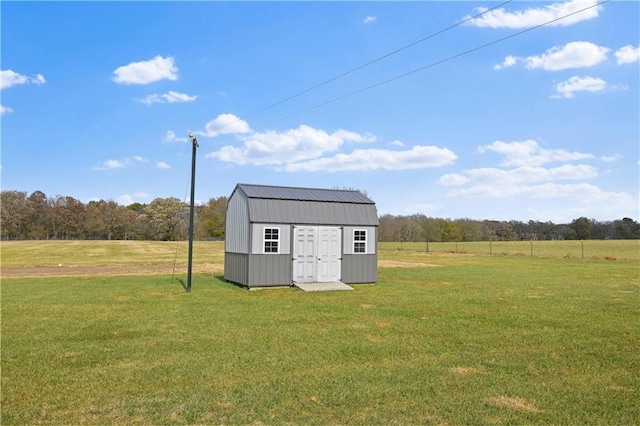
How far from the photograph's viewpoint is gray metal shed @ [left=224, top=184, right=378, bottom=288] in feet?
61.5

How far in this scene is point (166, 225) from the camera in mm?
91438

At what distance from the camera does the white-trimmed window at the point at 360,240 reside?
20.7m

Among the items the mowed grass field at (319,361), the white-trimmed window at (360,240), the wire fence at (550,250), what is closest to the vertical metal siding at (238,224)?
the mowed grass field at (319,361)

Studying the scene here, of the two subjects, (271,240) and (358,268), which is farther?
(358,268)

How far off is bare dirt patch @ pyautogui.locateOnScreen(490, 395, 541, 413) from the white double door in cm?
1372

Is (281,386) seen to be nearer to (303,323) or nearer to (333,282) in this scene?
(303,323)

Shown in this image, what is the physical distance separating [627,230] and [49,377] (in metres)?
103

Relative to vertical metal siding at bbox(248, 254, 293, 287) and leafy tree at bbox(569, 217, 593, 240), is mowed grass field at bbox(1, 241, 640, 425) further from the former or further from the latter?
leafy tree at bbox(569, 217, 593, 240)

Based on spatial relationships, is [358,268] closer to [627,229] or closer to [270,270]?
[270,270]

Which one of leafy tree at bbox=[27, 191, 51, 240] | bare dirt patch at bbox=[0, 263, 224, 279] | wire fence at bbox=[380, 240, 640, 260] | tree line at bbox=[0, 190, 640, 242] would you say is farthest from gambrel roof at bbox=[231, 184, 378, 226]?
leafy tree at bbox=[27, 191, 51, 240]

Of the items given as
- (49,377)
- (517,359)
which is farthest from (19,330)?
(517,359)

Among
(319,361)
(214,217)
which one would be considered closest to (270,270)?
(319,361)

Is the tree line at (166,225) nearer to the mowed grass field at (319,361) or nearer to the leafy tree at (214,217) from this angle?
the leafy tree at (214,217)

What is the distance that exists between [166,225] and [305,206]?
7732 cm
